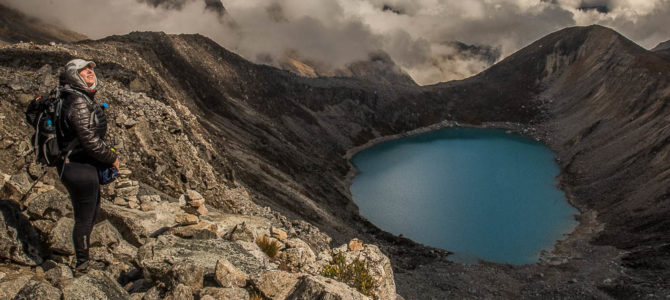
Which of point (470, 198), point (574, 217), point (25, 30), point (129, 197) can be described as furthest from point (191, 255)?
point (25, 30)

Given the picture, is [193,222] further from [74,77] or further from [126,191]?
[74,77]

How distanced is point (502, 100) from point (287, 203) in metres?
132

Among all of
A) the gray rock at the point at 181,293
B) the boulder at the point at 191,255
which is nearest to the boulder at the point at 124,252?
the boulder at the point at 191,255

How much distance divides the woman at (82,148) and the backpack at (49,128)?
0.09 m

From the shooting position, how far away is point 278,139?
81.2 metres

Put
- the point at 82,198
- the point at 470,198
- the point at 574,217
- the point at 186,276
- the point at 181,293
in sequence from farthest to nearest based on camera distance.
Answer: the point at 470,198 < the point at 574,217 < the point at 82,198 < the point at 186,276 < the point at 181,293

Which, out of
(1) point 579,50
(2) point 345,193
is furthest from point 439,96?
(2) point 345,193

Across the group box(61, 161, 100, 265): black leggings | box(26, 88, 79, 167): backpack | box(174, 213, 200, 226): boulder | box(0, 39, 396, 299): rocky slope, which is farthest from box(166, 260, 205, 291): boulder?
box(174, 213, 200, 226): boulder

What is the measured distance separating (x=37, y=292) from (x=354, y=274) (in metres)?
7.04

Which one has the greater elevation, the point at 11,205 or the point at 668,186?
the point at 668,186

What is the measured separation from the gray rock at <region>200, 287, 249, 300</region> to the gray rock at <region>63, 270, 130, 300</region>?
1427 mm

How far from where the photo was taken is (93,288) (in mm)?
7691

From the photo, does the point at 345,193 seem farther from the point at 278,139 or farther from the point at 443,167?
the point at 443,167

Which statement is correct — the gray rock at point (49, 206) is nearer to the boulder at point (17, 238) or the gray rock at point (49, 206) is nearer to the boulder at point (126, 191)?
the boulder at point (17, 238)
